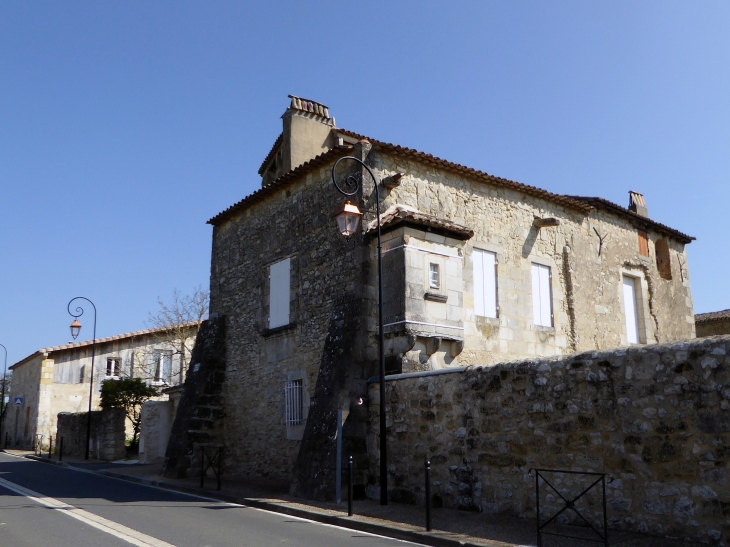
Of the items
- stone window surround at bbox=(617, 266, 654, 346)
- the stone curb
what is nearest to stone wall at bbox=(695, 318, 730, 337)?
stone window surround at bbox=(617, 266, 654, 346)

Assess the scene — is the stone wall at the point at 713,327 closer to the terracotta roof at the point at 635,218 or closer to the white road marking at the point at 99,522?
the terracotta roof at the point at 635,218

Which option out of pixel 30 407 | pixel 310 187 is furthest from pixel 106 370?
pixel 310 187

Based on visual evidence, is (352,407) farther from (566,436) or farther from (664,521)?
(664,521)

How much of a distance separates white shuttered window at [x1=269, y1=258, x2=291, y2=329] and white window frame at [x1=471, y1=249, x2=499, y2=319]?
397 cm

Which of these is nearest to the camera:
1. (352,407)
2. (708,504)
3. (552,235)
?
(708,504)

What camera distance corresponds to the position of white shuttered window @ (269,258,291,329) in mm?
13789

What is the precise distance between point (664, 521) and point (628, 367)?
1.57 m

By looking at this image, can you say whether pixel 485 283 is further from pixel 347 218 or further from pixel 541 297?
pixel 347 218

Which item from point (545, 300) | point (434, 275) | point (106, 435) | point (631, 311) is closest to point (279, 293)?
point (434, 275)

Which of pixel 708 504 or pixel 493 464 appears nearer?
pixel 708 504

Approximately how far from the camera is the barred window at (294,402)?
42.1 feet

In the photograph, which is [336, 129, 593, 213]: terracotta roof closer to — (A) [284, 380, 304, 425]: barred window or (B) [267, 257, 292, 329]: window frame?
(B) [267, 257, 292, 329]: window frame

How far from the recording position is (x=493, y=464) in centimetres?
828

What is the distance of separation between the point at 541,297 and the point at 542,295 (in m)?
0.07
